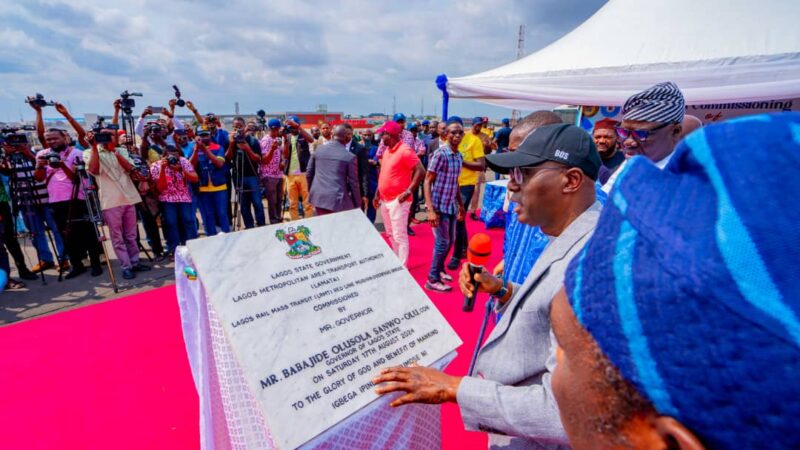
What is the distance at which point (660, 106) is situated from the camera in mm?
2322

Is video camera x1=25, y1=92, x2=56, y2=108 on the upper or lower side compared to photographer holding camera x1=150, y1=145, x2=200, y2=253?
upper

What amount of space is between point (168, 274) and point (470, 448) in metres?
4.57

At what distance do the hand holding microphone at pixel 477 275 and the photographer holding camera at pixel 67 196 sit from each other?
16.3ft

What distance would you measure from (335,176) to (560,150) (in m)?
3.41

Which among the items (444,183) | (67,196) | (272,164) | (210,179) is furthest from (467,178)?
(67,196)

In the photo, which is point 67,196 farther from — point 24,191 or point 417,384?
point 417,384

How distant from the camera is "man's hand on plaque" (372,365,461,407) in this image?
121 cm

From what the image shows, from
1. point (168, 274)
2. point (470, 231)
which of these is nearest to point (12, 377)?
point (168, 274)

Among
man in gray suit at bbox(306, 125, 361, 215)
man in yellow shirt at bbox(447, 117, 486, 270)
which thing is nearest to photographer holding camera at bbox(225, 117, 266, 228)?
man in gray suit at bbox(306, 125, 361, 215)

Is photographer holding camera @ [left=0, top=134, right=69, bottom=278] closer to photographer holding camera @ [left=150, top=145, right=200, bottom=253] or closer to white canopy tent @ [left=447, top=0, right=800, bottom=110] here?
photographer holding camera @ [left=150, top=145, right=200, bottom=253]

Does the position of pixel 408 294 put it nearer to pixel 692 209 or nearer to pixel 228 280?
pixel 228 280

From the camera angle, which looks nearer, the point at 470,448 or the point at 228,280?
the point at 228,280

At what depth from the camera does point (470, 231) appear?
6.86m

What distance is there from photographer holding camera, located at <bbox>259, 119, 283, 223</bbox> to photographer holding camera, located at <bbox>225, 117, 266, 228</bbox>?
15cm
